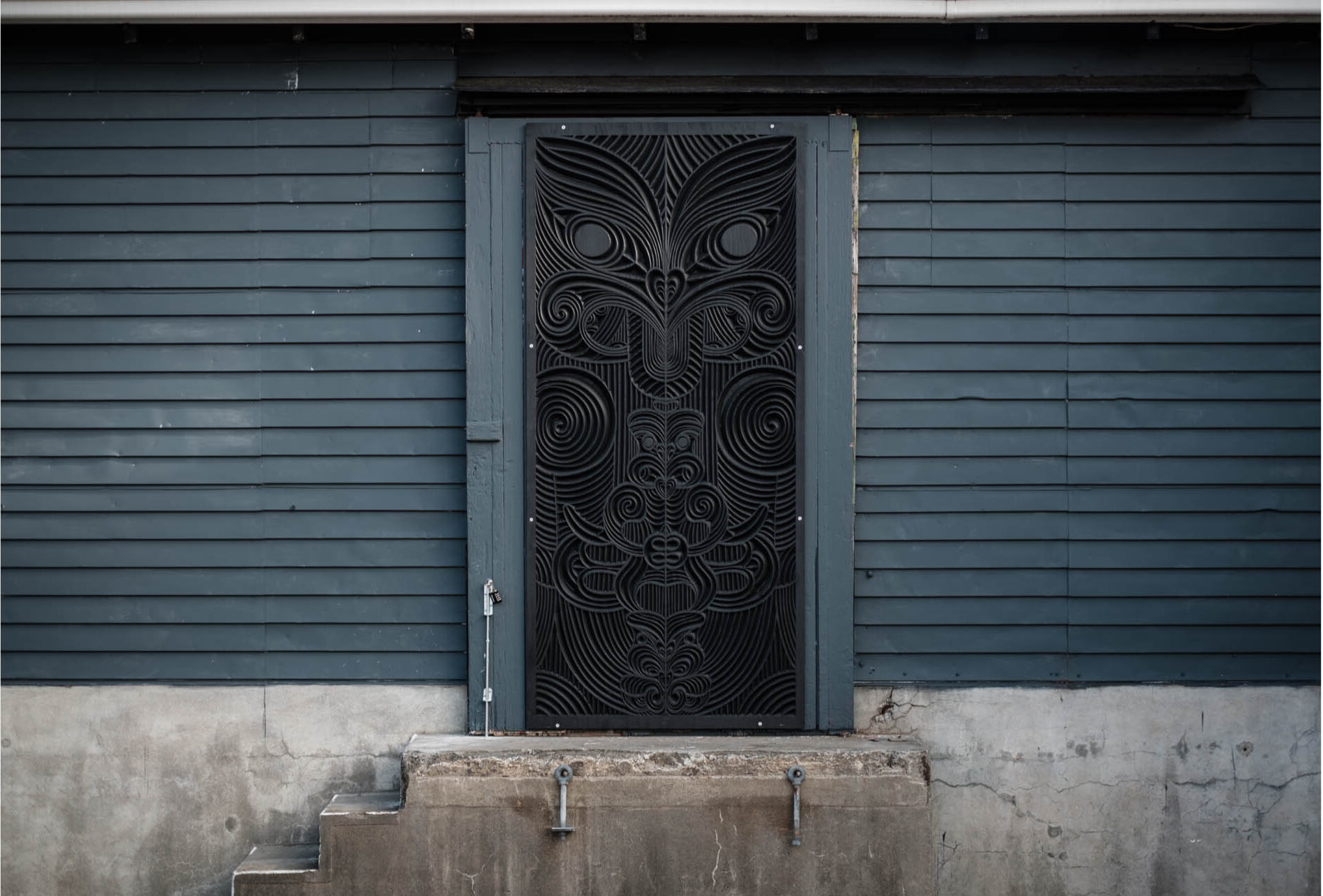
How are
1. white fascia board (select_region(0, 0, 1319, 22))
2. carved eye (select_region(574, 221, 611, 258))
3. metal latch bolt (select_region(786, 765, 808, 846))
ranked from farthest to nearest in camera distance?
carved eye (select_region(574, 221, 611, 258)), white fascia board (select_region(0, 0, 1319, 22)), metal latch bolt (select_region(786, 765, 808, 846))

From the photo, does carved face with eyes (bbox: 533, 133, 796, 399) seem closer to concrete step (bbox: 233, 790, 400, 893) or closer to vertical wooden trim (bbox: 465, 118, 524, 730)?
vertical wooden trim (bbox: 465, 118, 524, 730)

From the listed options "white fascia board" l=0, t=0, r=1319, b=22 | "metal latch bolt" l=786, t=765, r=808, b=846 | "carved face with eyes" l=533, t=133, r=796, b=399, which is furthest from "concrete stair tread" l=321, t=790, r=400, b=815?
"white fascia board" l=0, t=0, r=1319, b=22

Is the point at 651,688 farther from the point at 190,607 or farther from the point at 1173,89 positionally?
the point at 1173,89

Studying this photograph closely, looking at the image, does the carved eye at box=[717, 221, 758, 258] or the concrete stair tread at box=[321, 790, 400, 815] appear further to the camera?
the carved eye at box=[717, 221, 758, 258]

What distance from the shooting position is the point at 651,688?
5051 mm

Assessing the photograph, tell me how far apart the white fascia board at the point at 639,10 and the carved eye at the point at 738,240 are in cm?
87

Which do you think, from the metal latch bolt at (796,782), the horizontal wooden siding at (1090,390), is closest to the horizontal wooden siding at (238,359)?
the metal latch bolt at (796,782)

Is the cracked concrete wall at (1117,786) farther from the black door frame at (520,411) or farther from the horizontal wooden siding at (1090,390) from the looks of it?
the black door frame at (520,411)

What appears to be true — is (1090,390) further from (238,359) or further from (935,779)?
(238,359)

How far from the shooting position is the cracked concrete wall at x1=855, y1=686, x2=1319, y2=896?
5117 millimetres

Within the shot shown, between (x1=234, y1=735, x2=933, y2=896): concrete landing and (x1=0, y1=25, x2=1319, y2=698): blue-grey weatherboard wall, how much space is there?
65 cm

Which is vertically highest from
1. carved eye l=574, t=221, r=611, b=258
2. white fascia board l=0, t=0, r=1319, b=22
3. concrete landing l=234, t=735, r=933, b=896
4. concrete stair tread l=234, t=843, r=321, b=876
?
white fascia board l=0, t=0, r=1319, b=22

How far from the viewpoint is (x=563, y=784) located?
4.61m

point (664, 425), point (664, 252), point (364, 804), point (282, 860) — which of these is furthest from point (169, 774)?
point (664, 252)
